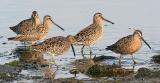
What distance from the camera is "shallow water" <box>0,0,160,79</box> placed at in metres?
20.8

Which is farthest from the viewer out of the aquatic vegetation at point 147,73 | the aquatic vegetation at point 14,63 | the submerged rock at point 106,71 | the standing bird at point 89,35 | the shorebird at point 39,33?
the shorebird at point 39,33

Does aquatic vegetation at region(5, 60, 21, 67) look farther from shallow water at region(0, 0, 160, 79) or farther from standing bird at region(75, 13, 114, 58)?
standing bird at region(75, 13, 114, 58)

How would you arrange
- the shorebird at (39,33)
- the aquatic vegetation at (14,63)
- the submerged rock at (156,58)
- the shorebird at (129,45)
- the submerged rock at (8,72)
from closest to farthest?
the submerged rock at (8,72) → the aquatic vegetation at (14,63) → the submerged rock at (156,58) → the shorebird at (129,45) → the shorebird at (39,33)

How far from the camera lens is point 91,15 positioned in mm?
25844

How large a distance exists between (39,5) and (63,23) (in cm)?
390

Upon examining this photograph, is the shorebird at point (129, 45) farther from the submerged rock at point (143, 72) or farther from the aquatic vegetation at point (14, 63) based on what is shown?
the aquatic vegetation at point (14, 63)

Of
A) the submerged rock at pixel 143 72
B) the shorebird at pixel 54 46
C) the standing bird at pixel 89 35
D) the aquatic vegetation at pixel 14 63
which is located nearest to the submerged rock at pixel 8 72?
the aquatic vegetation at pixel 14 63

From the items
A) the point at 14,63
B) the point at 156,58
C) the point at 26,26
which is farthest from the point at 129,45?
the point at 26,26

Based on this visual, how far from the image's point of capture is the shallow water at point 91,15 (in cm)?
2080

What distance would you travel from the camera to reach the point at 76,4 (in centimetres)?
2800

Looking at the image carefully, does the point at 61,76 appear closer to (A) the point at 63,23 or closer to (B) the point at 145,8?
(A) the point at 63,23

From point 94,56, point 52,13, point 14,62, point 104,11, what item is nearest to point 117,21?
point 104,11

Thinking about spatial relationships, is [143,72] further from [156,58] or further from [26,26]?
[26,26]

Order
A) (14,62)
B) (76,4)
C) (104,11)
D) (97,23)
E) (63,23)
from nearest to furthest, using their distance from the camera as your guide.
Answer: (14,62) < (97,23) < (63,23) < (104,11) < (76,4)
